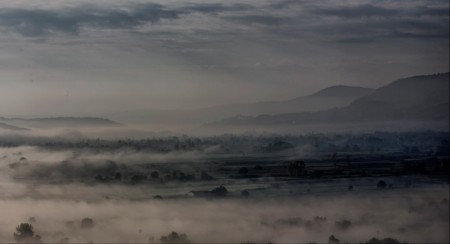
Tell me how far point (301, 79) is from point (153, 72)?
901 millimetres

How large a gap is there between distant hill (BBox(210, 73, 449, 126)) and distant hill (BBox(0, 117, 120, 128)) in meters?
0.80

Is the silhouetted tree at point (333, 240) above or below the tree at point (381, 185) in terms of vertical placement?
below

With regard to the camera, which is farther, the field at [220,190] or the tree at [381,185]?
the tree at [381,185]

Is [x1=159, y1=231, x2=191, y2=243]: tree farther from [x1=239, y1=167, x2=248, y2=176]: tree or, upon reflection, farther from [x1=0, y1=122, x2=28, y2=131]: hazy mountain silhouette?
[x1=0, y1=122, x2=28, y2=131]: hazy mountain silhouette

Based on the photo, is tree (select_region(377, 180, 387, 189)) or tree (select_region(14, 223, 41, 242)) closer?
tree (select_region(14, 223, 41, 242))

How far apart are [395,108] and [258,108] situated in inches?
32.4

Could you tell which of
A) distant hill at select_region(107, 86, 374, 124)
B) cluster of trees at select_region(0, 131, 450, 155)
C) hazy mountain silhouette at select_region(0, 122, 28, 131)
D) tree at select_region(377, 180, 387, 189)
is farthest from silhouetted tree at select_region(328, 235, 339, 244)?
hazy mountain silhouette at select_region(0, 122, 28, 131)

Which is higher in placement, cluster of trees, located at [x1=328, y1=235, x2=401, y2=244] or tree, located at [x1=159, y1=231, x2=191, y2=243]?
tree, located at [x1=159, y1=231, x2=191, y2=243]

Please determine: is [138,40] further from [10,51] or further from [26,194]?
[26,194]

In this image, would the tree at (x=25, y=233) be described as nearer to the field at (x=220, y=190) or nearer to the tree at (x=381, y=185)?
the field at (x=220, y=190)

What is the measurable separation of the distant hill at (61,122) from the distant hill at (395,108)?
0.80m

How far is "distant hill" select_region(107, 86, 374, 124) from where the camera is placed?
138 inches

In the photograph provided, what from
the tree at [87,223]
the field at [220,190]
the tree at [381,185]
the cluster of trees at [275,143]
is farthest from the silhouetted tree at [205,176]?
the tree at [381,185]

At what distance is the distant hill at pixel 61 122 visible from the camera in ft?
11.4
